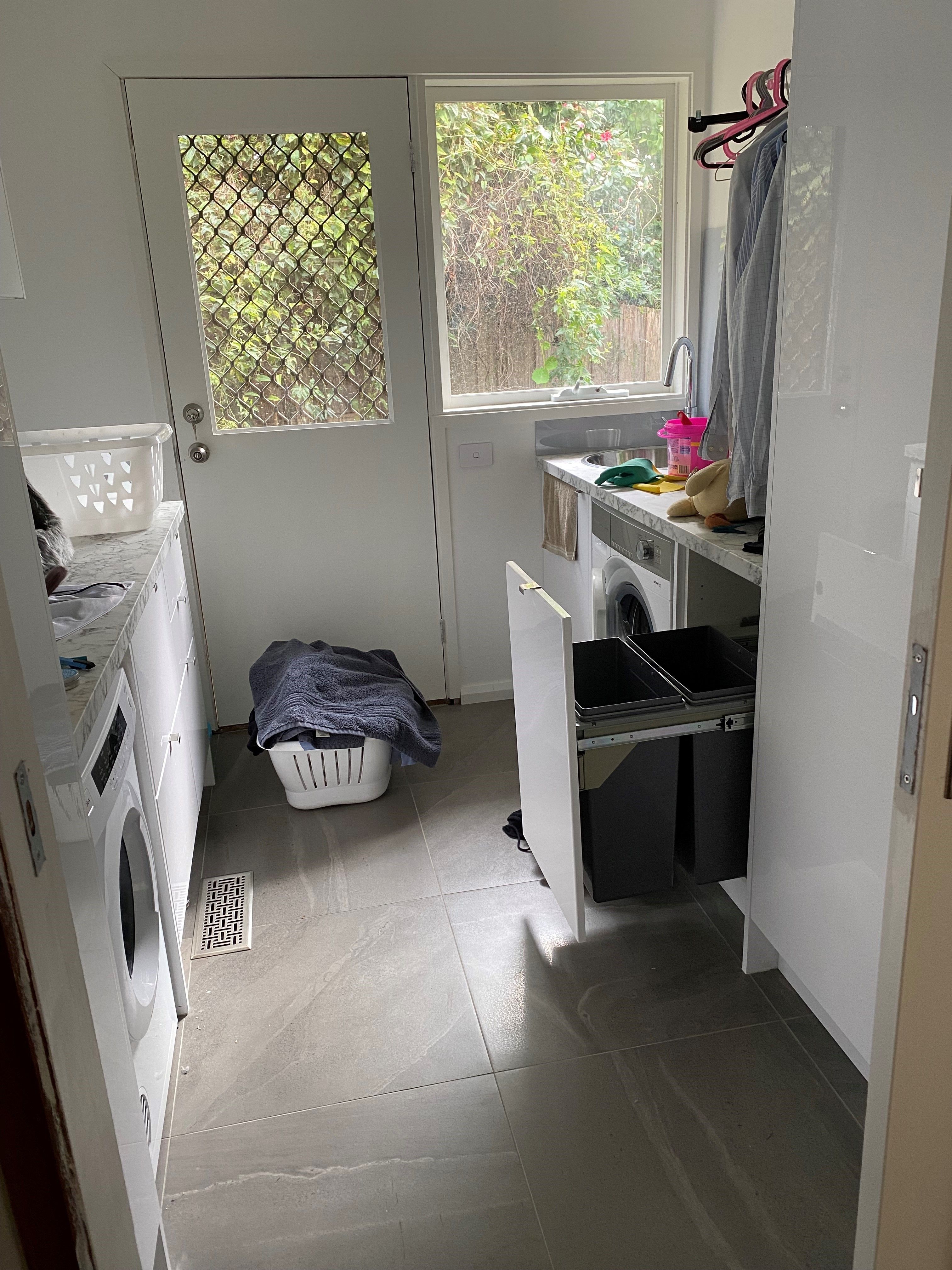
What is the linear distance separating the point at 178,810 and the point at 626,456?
194cm

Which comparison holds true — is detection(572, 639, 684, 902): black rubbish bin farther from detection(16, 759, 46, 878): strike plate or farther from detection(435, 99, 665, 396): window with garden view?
detection(435, 99, 665, 396): window with garden view

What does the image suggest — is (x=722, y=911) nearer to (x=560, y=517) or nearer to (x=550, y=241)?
(x=560, y=517)

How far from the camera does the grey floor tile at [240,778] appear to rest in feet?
9.55

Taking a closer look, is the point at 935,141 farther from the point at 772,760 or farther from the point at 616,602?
the point at 616,602

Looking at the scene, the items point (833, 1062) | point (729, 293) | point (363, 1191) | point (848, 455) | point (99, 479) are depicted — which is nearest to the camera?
point (848, 455)

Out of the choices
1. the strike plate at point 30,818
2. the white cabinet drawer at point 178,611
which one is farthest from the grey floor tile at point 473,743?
the strike plate at point 30,818

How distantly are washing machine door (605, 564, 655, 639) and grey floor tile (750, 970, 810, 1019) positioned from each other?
0.95 metres

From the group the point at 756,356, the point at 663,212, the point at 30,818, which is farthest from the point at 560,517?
the point at 30,818

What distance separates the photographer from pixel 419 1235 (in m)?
1.50

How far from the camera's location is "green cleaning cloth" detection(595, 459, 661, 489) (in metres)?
2.76

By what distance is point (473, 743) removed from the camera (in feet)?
10.6

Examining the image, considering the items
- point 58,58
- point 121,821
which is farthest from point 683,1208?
point 58,58

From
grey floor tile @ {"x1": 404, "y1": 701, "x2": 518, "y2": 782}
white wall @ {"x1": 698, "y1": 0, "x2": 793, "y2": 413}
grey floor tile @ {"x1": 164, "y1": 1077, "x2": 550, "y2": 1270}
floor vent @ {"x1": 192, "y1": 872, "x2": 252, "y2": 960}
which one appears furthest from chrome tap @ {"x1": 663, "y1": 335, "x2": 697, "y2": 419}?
grey floor tile @ {"x1": 164, "y1": 1077, "x2": 550, "y2": 1270}

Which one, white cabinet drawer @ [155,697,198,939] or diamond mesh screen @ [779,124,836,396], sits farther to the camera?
white cabinet drawer @ [155,697,198,939]
